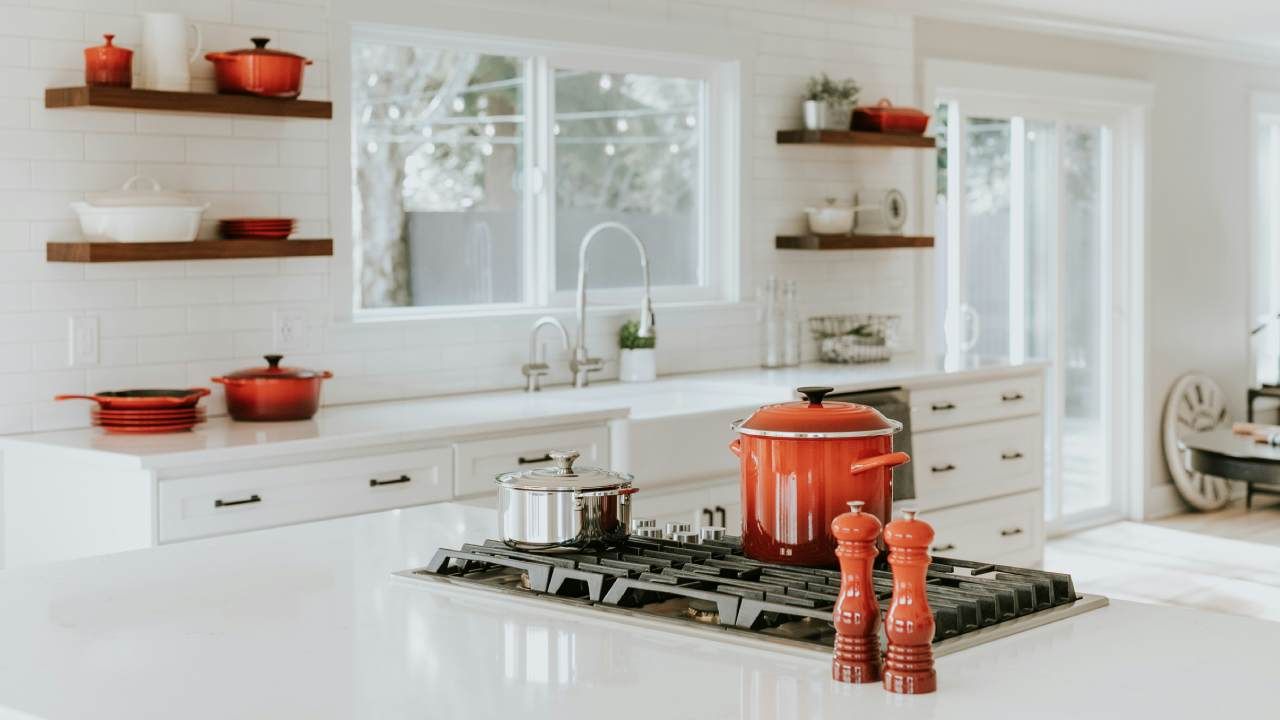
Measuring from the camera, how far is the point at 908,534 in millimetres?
1503

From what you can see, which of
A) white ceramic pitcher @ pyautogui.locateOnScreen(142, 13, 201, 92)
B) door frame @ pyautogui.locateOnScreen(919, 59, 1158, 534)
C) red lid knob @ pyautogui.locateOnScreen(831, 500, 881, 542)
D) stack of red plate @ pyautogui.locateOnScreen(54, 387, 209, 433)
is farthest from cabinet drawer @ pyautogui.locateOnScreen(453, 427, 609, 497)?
door frame @ pyautogui.locateOnScreen(919, 59, 1158, 534)

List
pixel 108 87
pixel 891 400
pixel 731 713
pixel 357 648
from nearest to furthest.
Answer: pixel 731 713
pixel 357 648
pixel 108 87
pixel 891 400

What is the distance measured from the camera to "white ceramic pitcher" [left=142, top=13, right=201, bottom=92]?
3908mm

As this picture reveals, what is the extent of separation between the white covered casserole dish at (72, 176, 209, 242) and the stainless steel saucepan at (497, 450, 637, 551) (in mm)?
2139

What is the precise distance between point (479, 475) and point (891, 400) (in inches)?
67.3

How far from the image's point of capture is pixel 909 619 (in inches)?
58.2

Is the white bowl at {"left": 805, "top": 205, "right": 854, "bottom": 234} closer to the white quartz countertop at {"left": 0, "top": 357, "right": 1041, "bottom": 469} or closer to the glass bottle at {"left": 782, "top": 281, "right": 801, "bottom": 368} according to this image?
the glass bottle at {"left": 782, "top": 281, "right": 801, "bottom": 368}

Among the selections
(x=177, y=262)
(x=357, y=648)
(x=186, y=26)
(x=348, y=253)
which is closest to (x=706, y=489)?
(x=348, y=253)

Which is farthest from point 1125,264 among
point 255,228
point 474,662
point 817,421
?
point 474,662

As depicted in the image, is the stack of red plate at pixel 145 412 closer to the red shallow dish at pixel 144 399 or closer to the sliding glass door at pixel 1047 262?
the red shallow dish at pixel 144 399

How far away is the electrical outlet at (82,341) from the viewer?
392cm

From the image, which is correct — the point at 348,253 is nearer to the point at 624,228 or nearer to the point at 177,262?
the point at 177,262

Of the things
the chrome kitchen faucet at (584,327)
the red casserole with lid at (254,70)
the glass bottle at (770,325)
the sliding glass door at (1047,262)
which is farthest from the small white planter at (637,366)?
the sliding glass door at (1047,262)

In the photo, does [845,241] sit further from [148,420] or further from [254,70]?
[148,420]
